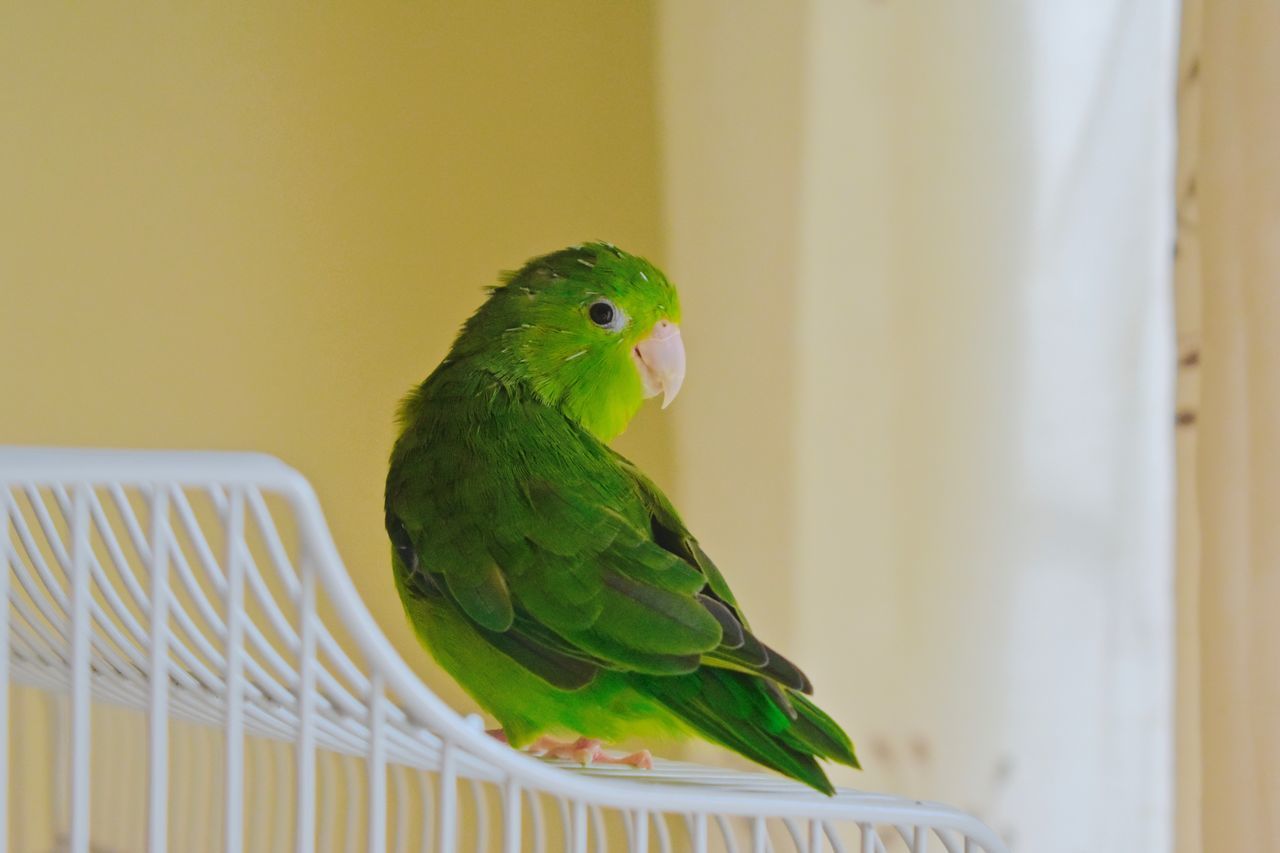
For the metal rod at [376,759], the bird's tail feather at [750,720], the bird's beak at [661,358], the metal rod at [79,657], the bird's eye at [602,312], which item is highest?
the bird's eye at [602,312]

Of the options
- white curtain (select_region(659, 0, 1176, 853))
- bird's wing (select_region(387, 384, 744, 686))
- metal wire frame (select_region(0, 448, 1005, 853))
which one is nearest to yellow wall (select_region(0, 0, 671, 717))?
white curtain (select_region(659, 0, 1176, 853))

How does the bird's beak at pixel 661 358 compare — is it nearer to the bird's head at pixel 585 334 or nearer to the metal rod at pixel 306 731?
the bird's head at pixel 585 334

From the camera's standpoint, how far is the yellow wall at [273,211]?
1.23 metres

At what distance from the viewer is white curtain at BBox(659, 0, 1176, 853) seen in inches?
59.2

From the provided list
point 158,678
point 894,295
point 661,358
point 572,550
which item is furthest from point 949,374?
point 158,678

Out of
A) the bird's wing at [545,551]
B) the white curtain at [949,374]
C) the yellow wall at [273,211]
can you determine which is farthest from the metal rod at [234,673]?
the white curtain at [949,374]

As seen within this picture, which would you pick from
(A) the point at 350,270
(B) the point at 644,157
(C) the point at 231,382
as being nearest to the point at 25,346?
(C) the point at 231,382

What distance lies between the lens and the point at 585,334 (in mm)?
1010

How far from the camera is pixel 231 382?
1278 mm

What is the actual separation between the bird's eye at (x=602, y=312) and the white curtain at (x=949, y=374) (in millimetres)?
476

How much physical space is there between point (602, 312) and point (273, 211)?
0.49 metres

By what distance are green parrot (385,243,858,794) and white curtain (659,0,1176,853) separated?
48 cm

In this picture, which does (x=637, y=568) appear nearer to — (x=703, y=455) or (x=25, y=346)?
(x=703, y=455)

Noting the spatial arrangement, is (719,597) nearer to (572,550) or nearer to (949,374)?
(572,550)
